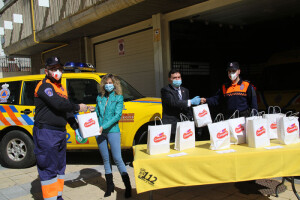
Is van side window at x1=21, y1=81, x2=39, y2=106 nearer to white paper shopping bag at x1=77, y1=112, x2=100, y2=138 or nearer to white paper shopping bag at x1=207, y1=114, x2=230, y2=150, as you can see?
white paper shopping bag at x1=77, y1=112, x2=100, y2=138

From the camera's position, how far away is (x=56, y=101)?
3182 millimetres

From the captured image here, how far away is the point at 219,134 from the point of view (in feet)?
9.87

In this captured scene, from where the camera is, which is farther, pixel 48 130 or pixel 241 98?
pixel 241 98

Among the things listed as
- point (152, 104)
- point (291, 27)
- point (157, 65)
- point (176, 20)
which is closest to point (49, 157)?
point (152, 104)

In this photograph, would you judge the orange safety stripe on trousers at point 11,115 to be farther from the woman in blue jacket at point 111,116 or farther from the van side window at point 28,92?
the woman in blue jacket at point 111,116

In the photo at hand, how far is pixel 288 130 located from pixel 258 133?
357 mm

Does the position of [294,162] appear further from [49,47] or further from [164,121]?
[49,47]

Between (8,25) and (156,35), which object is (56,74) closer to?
(156,35)

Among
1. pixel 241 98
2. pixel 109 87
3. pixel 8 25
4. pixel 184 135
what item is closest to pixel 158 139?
pixel 184 135

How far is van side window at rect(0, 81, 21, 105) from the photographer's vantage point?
584cm

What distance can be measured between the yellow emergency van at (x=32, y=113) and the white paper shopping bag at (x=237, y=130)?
2.23 metres

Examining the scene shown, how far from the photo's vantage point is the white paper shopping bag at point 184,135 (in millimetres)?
3055

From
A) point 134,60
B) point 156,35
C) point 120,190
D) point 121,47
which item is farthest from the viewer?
point 121,47

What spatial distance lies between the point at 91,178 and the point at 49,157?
1791 mm
